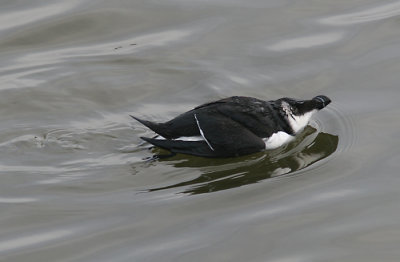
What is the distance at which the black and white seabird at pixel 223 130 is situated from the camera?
841 centimetres

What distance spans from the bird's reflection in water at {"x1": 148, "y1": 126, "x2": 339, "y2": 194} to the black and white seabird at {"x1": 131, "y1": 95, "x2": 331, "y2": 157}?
0.42ft

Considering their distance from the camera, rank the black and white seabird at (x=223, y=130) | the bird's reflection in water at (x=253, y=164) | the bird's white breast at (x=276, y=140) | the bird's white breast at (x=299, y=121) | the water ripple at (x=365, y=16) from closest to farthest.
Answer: the bird's reflection in water at (x=253, y=164)
the black and white seabird at (x=223, y=130)
the bird's white breast at (x=276, y=140)
the bird's white breast at (x=299, y=121)
the water ripple at (x=365, y=16)

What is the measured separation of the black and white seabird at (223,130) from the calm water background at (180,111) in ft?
0.66

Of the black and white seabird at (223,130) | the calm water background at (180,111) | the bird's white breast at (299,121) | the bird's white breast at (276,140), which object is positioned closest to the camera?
the calm water background at (180,111)

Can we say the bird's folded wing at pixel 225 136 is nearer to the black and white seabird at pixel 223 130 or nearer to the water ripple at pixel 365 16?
the black and white seabird at pixel 223 130

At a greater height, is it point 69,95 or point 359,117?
point 69,95

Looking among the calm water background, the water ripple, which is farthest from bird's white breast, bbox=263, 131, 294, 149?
the water ripple

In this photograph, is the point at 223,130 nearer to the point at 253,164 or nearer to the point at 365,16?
the point at 253,164

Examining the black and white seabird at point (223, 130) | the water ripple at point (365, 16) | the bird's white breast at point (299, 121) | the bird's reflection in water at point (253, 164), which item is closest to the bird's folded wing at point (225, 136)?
the black and white seabird at point (223, 130)

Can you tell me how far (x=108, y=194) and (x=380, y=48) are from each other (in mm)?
4985

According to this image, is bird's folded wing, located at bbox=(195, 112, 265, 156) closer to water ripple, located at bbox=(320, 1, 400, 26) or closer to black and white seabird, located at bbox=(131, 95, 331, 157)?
black and white seabird, located at bbox=(131, 95, 331, 157)

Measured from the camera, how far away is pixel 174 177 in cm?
824

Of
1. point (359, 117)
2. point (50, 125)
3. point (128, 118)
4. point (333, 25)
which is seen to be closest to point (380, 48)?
point (333, 25)

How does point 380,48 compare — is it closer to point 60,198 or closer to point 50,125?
point 50,125
